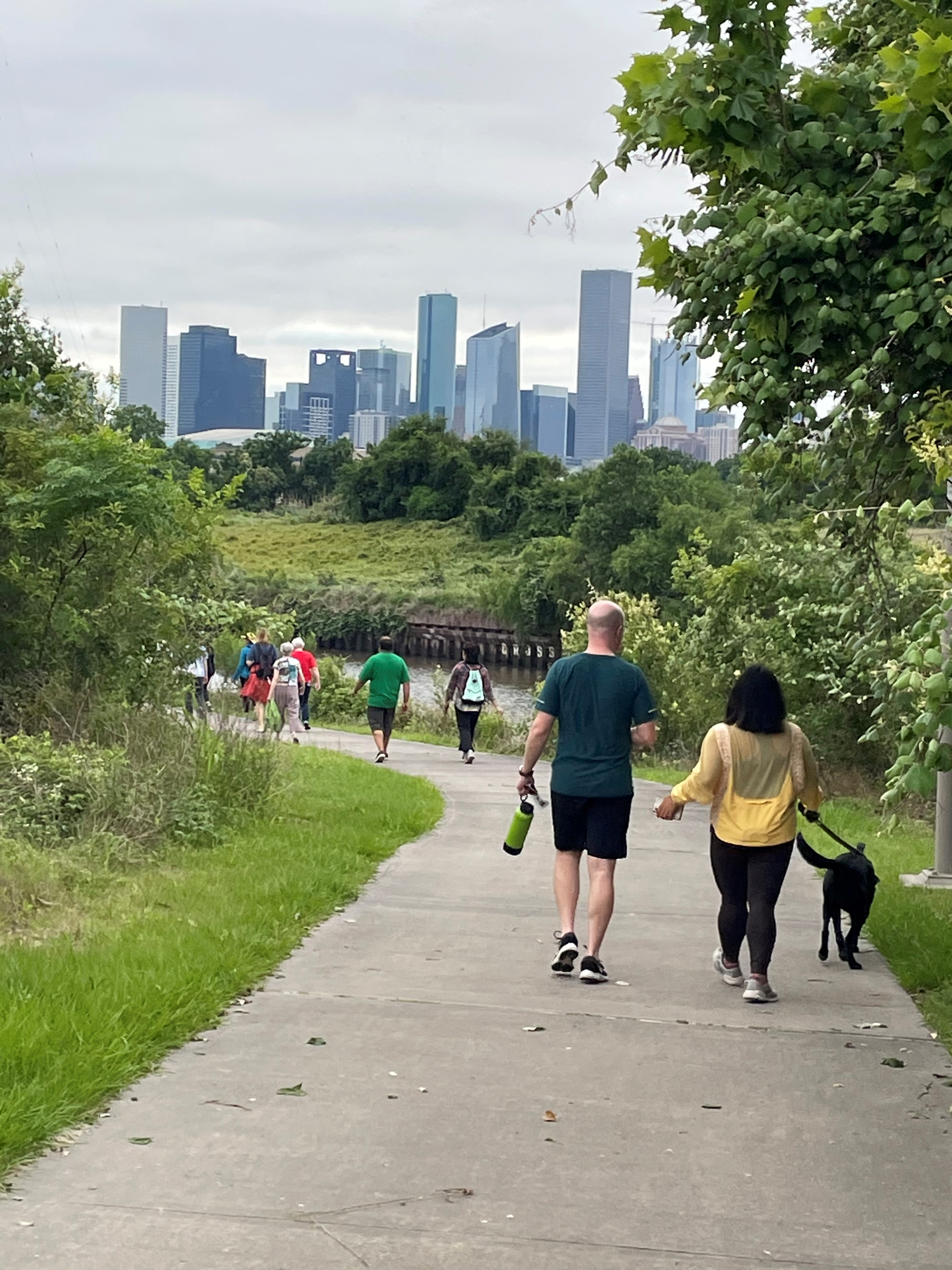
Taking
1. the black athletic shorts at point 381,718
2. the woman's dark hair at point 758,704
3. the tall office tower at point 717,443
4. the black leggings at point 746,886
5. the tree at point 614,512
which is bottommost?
the black athletic shorts at point 381,718

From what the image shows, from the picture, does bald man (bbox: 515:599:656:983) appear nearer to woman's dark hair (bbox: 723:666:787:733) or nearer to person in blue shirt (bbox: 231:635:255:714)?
woman's dark hair (bbox: 723:666:787:733)

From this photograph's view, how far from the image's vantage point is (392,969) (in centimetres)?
770

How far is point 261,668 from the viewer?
69.2ft

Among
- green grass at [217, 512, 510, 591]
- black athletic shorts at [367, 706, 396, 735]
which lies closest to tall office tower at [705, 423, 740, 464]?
green grass at [217, 512, 510, 591]

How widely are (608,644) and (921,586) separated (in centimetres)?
538

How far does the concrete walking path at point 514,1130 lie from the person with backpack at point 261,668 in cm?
1235

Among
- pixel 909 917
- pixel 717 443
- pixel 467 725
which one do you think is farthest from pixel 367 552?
pixel 909 917

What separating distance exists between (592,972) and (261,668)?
13.8 metres

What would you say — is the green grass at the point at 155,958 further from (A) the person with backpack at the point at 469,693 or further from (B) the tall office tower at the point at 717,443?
(B) the tall office tower at the point at 717,443

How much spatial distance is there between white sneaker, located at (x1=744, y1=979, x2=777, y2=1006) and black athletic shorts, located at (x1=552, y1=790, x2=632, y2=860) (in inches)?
33.3

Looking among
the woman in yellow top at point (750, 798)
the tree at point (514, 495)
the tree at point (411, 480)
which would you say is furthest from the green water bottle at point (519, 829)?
the tree at point (411, 480)

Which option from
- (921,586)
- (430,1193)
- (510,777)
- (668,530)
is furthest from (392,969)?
(668,530)

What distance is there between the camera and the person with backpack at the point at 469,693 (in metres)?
20.7

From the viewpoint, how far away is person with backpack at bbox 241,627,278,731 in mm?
20656
